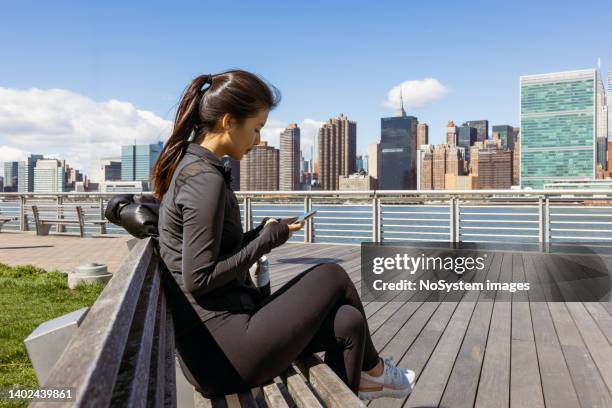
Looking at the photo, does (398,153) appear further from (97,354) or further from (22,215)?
(97,354)

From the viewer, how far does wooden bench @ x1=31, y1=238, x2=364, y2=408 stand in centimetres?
52

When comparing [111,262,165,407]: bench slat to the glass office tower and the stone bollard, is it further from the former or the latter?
the glass office tower

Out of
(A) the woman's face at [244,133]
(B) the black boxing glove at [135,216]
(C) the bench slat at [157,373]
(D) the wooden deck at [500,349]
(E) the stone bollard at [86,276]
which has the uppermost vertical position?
(A) the woman's face at [244,133]

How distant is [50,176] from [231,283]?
9090 cm

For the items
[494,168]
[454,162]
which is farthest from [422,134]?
[454,162]

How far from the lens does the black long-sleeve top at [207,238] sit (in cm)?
144

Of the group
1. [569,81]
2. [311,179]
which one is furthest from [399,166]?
[569,81]

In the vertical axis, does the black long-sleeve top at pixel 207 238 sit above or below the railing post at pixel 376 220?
above

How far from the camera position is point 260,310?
1544 mm

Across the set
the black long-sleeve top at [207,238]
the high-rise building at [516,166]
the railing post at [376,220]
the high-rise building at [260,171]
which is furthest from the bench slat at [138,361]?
the high-rise building at [516,166]

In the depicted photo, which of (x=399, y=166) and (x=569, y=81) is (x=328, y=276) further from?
(x=569, y=81)

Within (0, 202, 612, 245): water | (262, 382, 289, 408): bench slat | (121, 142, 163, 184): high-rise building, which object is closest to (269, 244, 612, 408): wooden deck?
(262, 382, 289, 408): bench slat

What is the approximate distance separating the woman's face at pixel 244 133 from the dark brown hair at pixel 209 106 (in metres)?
0.02

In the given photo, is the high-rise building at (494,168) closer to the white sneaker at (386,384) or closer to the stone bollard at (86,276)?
the stone bollard at (86,276)
